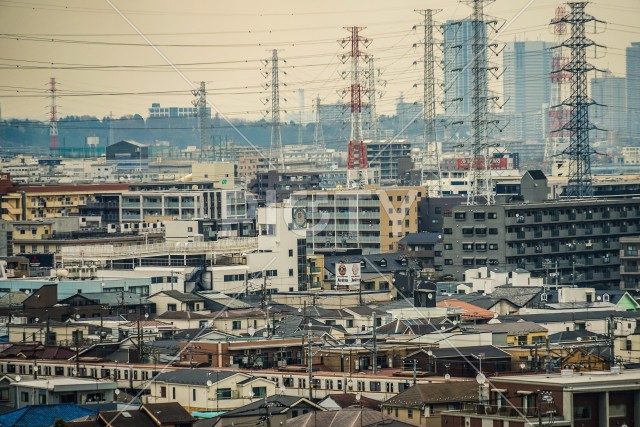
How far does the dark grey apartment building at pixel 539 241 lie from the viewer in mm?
38562

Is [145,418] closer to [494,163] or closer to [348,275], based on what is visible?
[348,275]

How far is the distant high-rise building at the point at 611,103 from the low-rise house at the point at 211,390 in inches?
4200

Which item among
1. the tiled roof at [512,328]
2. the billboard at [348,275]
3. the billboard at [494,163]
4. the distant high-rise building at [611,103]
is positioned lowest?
the tiled roof at [512,328]

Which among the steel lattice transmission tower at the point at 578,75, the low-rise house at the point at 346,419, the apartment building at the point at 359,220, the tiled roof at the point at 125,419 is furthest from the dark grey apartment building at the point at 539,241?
the tiled roof at the point at 125,419

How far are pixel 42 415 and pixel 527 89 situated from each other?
120908 millimetres

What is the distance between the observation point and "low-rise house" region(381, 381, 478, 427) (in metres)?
19.2

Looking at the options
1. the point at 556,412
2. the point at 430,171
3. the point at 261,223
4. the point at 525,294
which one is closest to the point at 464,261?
the point at 261,223

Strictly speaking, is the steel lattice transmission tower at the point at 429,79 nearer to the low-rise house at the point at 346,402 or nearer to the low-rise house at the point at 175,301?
the low-rise house at the point at 175,301

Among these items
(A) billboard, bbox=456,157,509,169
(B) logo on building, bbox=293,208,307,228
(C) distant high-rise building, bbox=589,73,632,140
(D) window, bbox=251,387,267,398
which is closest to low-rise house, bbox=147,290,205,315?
(B) logo on building, bbox=293,208,307,228

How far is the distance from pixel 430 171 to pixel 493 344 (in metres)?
45.4

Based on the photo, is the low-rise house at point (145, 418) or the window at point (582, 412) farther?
the low-rise house at point (145, 418)

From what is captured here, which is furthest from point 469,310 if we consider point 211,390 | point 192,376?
point 211,390

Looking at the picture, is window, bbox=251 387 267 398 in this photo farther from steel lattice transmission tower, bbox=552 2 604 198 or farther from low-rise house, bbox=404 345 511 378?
steel lattice transmission tower, bbox=552 2 604 198

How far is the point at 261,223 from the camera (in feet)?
126
